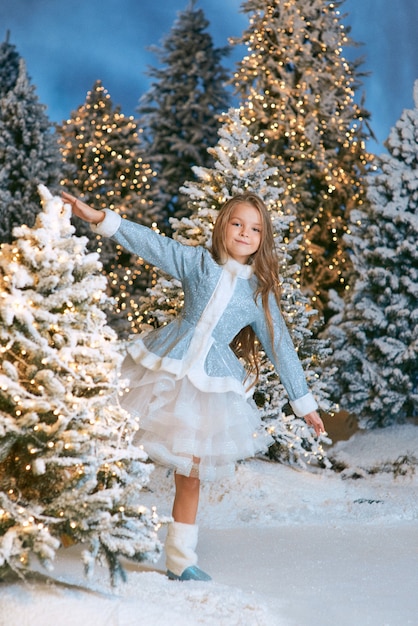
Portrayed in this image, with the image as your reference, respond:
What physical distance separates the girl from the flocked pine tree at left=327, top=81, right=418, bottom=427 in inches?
161

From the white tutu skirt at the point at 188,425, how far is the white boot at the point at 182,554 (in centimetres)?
29

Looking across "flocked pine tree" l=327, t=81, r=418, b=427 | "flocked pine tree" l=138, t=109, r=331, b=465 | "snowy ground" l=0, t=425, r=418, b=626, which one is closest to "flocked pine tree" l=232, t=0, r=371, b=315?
"flocked pine tree" l=327, t=81, r=418, b=427

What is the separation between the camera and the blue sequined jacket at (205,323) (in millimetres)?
4039

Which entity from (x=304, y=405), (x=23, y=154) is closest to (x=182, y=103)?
(x=23, y=154)

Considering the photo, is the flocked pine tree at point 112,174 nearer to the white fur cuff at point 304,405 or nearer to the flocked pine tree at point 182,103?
the flocked pine tree at point 182,103

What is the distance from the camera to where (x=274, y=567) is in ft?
A: 13.7

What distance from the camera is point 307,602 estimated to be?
3510 millimetres

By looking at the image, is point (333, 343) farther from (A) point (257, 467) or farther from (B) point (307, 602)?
(B) point (307, 602)

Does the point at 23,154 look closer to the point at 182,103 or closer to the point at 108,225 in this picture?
the point at 182,103

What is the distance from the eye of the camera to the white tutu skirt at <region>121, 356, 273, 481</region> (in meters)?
Result: 3.89

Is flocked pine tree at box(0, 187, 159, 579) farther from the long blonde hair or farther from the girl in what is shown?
the long blonde hair

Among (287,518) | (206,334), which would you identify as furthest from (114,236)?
(287,518)

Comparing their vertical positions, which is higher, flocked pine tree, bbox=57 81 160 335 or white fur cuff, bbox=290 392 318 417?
flocked pine tree, bbox=57 81 160 335

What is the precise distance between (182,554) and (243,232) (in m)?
A: 1.76
